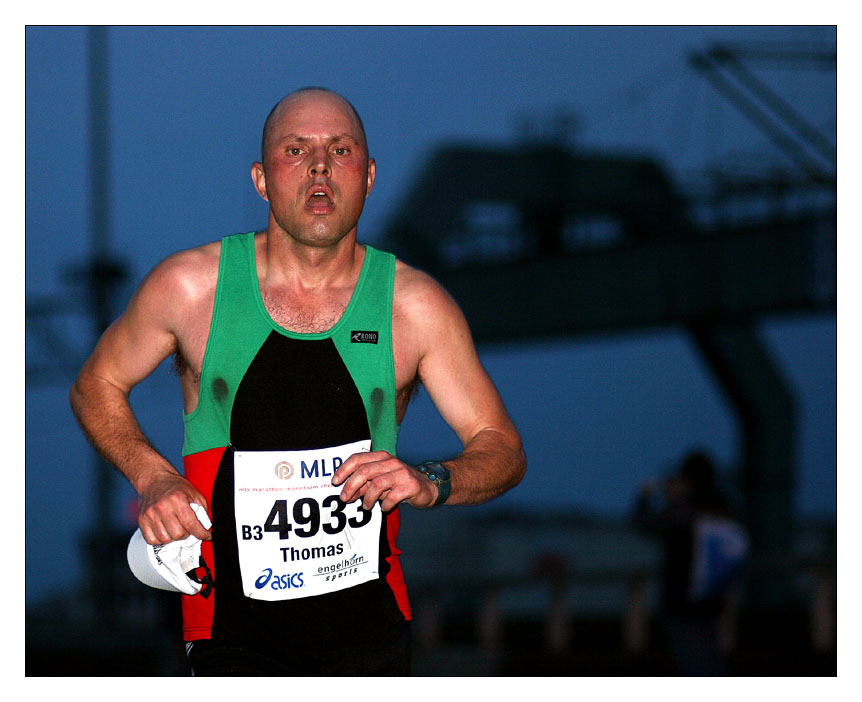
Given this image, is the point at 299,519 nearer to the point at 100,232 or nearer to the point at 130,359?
the point at 130,359

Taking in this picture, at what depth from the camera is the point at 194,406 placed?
9.64 feet

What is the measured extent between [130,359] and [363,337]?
1.90 feet

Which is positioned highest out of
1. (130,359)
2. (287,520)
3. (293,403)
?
(130,359)

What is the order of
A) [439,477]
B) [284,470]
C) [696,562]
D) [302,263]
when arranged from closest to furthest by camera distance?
[439,477]
[284,470]
[302,263]
[696,562]

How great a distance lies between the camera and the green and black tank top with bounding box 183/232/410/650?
113 inches

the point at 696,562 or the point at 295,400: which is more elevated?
the point at 295,400

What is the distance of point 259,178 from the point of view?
302 cm

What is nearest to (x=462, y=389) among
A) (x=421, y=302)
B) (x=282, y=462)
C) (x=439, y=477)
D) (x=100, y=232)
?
(x=421, y=302)

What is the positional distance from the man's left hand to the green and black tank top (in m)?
0.36

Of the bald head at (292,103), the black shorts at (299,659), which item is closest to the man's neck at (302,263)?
the bald head at (292,103)

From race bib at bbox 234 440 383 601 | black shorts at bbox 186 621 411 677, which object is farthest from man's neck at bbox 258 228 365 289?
black shorts at bbox 186 621 411 677

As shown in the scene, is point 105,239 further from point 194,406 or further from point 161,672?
point 194,406

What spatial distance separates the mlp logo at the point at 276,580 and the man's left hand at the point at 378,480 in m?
0.44

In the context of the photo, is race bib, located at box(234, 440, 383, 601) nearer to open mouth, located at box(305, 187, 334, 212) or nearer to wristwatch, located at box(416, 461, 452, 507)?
wristwatch, located at box(416, 461, 452, 507)
